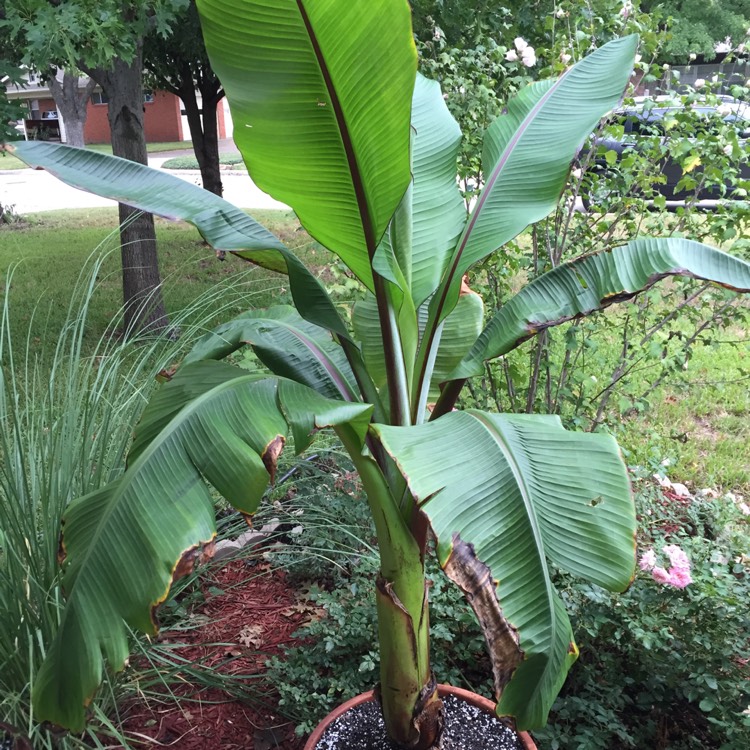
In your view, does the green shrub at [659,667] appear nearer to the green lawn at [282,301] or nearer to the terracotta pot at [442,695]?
the terracotta pot at [442,695]

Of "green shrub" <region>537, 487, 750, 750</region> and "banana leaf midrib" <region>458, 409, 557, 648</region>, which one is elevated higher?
"banana leaf midrib" <region>458, 409, 557, 648</region>

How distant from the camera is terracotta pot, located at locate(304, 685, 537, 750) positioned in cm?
190

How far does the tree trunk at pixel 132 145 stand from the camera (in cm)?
509

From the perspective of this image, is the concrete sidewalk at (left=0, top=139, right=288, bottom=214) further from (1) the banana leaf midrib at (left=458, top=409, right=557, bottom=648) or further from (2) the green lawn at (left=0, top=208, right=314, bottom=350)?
(1) the banana leaf midrib at (left=458, top=409, right=557, bottom=648)

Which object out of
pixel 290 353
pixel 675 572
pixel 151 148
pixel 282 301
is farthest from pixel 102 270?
pixel 151 148

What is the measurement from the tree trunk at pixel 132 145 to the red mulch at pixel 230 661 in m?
2.52

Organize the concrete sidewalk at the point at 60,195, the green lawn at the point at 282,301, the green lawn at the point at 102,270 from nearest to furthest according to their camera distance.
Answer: the green lawn at the point at 282,301 < the green lawn at the point at 102,270 < the concrete sidewalk at the point at 60,195

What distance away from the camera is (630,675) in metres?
2.24

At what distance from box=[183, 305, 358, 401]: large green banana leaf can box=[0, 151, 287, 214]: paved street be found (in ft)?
33.6

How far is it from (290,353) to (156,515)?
2.07ft

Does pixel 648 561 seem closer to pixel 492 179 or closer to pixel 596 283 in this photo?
pixel 596 283

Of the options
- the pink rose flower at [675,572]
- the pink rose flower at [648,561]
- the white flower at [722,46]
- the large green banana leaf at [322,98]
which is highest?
the white flower at [722,46]

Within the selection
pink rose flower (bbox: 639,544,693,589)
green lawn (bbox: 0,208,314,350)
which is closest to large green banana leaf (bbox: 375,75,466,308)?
pink rose flower (bbox: 639,544,693,589)

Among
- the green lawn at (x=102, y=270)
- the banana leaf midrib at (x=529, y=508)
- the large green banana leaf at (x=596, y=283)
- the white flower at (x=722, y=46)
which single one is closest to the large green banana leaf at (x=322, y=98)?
the large green banana leaf at (x=596, y=283)
